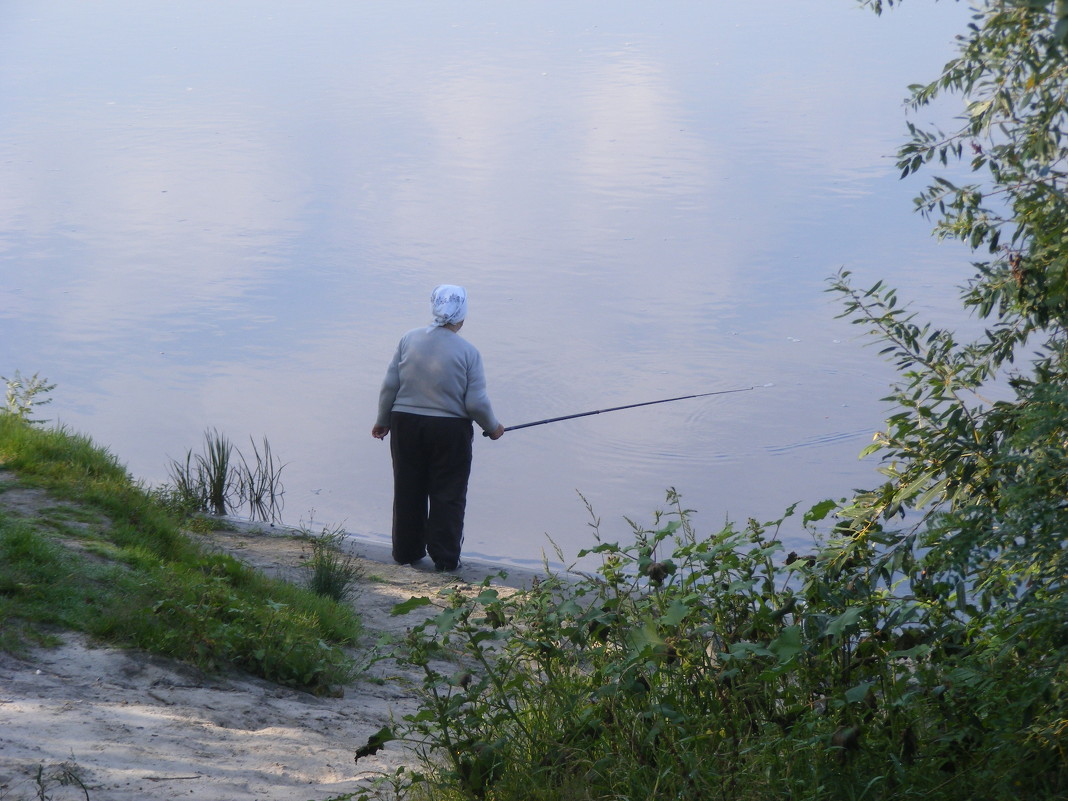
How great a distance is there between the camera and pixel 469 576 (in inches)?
306

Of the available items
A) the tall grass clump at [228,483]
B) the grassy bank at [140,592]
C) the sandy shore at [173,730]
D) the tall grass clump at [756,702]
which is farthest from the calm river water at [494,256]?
the tall grass clump at [756,702]

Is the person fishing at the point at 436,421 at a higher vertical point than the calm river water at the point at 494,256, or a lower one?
lower

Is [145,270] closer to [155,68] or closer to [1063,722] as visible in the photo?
[1063,722]

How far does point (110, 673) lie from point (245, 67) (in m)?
26.6

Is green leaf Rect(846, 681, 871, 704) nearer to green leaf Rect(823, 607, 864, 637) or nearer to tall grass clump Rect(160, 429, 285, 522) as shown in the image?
green leaf Rect(823, 607, 864, 637)

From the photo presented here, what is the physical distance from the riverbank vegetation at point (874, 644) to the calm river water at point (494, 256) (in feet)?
15.4

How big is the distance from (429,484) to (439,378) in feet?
2.54

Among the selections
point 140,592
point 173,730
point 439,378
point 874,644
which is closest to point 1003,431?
point 874,644

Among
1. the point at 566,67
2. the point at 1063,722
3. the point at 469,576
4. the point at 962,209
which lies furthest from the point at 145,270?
the point at 566,67

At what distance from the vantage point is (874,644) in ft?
11.5

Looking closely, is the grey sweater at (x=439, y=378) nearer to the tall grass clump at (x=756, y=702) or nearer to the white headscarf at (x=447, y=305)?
the white headscarf at (x=447, y=305)

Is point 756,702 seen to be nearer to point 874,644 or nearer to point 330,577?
point 874,644

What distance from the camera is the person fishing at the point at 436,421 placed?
7.46m

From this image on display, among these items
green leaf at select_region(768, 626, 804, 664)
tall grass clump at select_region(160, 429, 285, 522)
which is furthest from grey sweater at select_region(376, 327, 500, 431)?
green leaf at select_region(768, 626, 804, 664)
